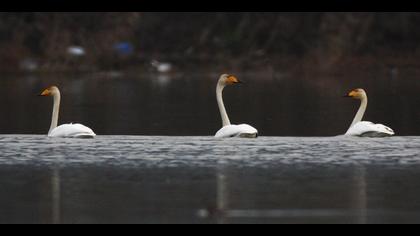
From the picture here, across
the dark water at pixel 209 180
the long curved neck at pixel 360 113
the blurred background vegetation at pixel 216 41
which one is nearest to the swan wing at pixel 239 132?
the dark water at pixel 209 180

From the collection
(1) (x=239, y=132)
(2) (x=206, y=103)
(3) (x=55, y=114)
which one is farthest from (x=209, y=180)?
(2) (x=206, y=103)

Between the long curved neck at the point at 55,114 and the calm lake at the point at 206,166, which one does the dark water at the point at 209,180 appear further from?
the long curved neck at the point at 55,114

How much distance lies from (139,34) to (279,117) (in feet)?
71.3

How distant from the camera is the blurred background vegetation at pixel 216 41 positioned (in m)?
37.9

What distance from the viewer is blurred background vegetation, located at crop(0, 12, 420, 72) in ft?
124

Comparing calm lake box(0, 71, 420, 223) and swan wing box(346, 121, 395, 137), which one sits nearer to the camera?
calm lake box(0, 71, 420, 223)

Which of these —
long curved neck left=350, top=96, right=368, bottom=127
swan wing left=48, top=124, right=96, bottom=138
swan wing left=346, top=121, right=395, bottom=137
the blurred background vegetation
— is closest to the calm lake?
swan wing left=48, top=124, right=96, bottom=138

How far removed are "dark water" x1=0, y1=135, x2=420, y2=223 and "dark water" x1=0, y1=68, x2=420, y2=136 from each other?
2.61 m

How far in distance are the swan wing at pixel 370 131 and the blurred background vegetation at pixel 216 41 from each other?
22.2m

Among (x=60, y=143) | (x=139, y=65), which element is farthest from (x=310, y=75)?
(x=60, y=143)

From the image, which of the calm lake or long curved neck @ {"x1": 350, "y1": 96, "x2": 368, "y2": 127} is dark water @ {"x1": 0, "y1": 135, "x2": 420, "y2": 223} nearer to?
the calm lake

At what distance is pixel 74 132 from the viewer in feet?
49.7

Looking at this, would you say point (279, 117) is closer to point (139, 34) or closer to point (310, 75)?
point (310, 75)

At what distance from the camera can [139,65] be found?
40.1 meters
